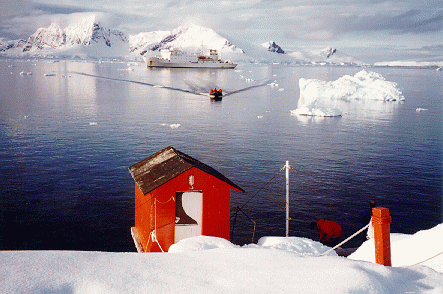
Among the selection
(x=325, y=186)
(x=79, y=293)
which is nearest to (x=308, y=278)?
(x=79, y=293)

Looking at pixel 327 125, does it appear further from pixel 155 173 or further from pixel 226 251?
pixel 226 251

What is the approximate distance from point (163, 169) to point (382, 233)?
31.9 feet

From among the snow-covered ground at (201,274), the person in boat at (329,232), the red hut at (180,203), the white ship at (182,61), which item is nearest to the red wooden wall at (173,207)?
the red hut at (180,203)

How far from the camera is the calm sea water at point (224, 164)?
19984mm

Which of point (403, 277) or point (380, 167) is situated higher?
point (403, 277)

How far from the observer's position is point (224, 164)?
98.1 feet

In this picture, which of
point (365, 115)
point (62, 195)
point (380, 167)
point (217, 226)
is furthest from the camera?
point (365, 115)

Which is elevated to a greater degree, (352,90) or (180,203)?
(352,90)

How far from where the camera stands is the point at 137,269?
6812mm

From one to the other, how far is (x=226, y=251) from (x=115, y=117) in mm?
45319

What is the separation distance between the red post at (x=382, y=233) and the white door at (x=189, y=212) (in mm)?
8410

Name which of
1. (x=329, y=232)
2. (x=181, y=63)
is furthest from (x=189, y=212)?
(x=181, y=63)

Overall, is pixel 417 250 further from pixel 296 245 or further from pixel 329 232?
pixel 329 232

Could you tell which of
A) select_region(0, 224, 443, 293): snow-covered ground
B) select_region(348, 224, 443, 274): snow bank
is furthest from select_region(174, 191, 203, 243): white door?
select_region(0, 224, 443, 293): snow-covered ground
